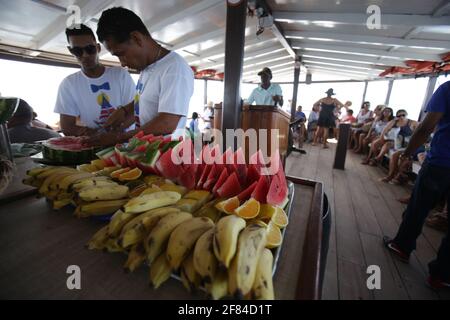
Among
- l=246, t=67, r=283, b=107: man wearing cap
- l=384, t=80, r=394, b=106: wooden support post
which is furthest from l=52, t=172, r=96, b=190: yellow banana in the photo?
l=384, t=80, r=394, b=106: wooden support post

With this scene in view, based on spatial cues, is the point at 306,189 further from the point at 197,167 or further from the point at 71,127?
the point at 71,127

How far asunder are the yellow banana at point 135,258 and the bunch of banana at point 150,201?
0.38 ft

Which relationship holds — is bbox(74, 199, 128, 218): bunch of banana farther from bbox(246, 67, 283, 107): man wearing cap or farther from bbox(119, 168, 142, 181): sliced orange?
bbox(246, 67, 283, 107): man wearing cap

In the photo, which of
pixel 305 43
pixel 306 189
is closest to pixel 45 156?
pixel 306 189

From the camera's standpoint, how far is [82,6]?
120 inches

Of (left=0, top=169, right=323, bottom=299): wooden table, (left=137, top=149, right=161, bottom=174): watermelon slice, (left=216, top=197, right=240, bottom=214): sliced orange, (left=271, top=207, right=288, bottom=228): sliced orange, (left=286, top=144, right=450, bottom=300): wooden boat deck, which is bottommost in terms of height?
(left=286, top=144, right=450, bottom=300): wooden boat deck

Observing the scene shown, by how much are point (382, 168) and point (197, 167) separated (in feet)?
18.9

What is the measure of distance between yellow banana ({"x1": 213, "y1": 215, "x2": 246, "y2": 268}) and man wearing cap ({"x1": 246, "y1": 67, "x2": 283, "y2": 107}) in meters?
4.05

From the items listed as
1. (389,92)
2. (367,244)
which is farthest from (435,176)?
(389,92)

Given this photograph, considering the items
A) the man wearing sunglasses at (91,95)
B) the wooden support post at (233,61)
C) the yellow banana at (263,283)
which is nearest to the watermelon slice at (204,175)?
the yellow banana at (263,283)

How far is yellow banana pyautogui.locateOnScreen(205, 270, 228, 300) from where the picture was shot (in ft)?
1.56

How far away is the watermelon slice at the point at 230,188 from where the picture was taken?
858mm

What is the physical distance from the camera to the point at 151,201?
724 mm

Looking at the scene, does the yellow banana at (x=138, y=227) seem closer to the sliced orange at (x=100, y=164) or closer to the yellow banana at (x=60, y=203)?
the yellow banana at (x=60, y=203)
